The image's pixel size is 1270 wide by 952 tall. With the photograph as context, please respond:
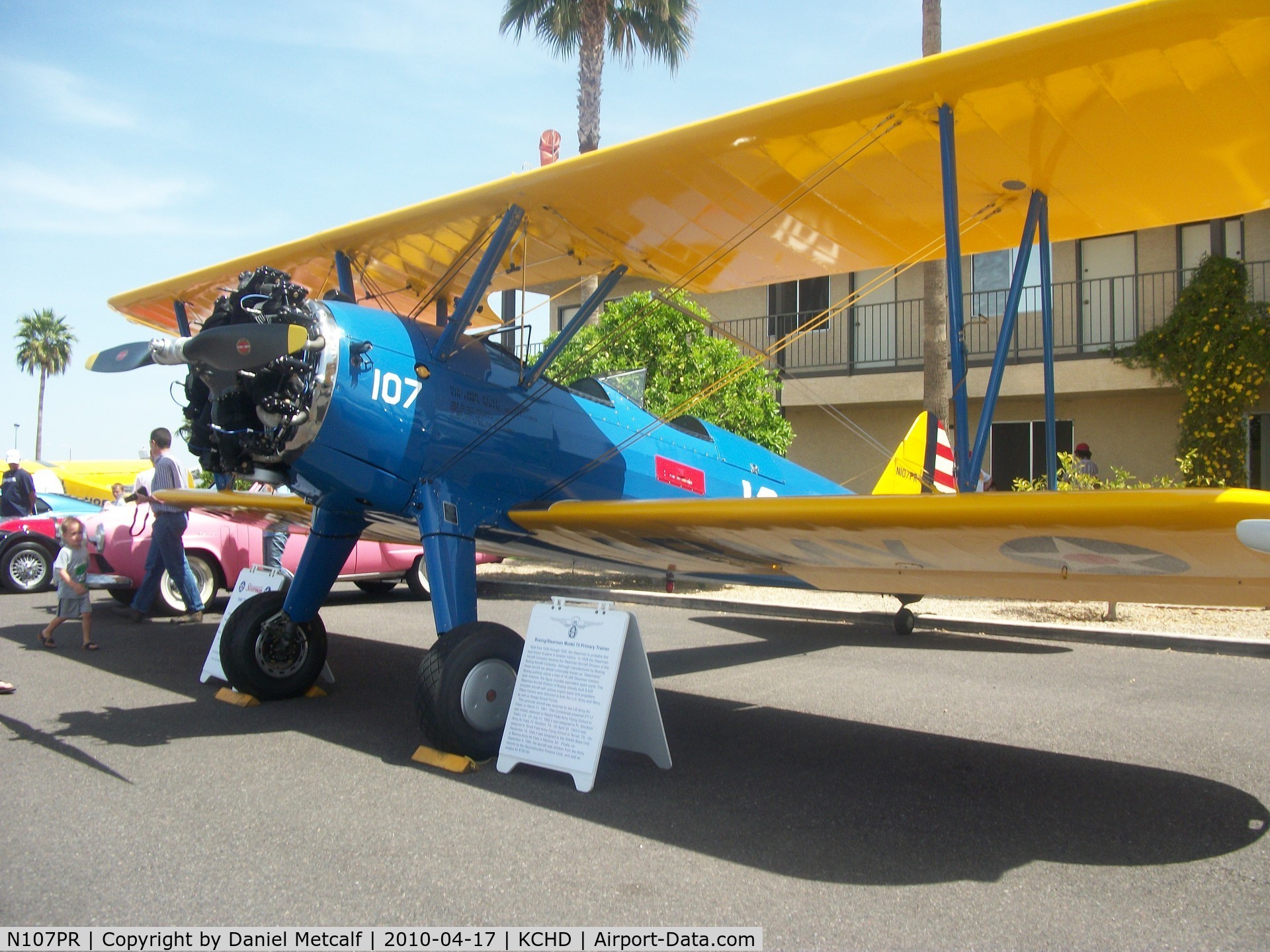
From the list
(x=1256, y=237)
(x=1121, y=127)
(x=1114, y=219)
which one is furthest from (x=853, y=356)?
(x=1121, y=127)

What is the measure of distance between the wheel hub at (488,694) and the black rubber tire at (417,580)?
7.03 meters

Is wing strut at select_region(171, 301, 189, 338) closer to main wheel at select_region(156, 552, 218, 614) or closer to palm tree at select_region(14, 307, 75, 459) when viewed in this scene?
main wheel at select_region(156, 552, 218, 614)

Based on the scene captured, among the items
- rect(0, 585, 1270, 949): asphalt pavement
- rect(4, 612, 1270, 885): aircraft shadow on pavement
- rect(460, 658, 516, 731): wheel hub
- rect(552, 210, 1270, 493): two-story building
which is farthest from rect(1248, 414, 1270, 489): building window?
rect(460, 658, 516, 731): wheel hub

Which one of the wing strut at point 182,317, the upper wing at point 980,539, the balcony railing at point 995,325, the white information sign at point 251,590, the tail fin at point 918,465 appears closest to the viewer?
the upper wing at point 980,539

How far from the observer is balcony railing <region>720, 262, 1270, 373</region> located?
1390 centimetres

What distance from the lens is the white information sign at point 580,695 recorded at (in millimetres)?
3775

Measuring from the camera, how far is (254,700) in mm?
5352

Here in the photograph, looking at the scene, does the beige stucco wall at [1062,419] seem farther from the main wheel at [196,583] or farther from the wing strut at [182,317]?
the wing strut at [182,317]

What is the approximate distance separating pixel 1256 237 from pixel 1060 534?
1286 cm

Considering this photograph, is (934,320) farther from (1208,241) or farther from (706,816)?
(706,816)

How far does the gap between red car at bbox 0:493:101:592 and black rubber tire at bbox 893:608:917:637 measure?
10.1 metres

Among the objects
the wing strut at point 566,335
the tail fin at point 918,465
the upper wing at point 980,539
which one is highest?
the wing strut at point 566,335

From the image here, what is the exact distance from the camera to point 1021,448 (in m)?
15.1

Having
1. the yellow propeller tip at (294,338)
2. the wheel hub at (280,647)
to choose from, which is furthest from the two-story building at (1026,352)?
the yellow propeller tip at (294,338)
